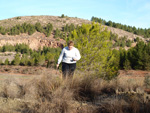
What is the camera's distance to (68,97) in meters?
3.68

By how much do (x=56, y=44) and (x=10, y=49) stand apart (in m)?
24.9

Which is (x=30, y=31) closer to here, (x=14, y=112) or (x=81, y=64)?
(x=81, y=64)

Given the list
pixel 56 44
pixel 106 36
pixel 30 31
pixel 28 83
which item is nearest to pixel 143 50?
pixel 106 36

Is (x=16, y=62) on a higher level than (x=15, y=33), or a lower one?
lower

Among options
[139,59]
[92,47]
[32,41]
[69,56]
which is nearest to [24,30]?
[32,41]

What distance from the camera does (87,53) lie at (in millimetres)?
10508

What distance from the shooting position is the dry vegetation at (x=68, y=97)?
10.4 ft

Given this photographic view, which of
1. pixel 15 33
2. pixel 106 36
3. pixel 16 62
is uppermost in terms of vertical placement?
pixel 15 33

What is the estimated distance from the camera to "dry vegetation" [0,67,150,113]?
316 cm

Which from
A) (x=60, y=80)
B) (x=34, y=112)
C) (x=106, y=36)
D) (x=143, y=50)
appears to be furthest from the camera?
(x=143, y=50)

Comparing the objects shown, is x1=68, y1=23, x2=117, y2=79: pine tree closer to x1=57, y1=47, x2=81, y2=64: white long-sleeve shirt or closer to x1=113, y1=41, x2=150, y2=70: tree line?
x1=57, y1=47, x2=81, y2=64: white long-sleeve shirt

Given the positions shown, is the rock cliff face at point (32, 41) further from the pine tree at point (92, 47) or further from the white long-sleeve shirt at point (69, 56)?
the white long-sleeve shirt at point (69, 56)

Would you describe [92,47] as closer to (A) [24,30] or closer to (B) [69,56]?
(B) [69,56]

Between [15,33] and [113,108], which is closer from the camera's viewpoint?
[113,108]
